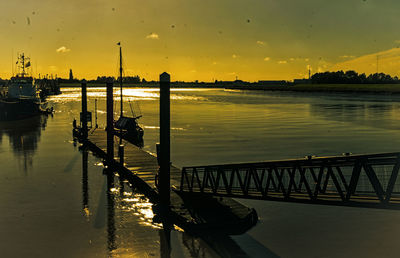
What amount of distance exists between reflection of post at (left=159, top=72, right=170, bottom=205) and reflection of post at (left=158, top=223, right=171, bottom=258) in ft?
4.50

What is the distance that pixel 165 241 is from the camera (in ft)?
59.5

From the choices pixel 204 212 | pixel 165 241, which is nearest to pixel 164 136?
pixel 204 212

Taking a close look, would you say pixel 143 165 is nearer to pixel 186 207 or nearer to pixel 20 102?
pixel 186 207

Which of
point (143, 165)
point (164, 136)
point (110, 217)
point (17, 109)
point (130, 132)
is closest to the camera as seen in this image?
point (164, 136)

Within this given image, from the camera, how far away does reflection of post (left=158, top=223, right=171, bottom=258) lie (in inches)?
672

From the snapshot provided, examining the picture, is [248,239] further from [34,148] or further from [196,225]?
[34,148]

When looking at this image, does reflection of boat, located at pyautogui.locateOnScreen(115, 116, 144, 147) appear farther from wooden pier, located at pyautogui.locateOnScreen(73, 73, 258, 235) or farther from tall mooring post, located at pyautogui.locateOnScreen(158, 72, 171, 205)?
tall mooring post, located at pyautogui.locateOnScreen(158, 72, 171, 205)

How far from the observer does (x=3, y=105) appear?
8694 cm

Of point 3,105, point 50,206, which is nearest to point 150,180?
point 50,206

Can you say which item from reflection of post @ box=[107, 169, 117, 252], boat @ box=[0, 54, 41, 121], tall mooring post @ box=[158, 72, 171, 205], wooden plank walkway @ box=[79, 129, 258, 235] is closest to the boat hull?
boat @ box=[0, 54, 41, 121]

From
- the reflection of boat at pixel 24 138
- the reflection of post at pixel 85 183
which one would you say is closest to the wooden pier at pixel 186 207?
the reflection of post at pixel 85 183

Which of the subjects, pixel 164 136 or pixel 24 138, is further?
pixel 24 138

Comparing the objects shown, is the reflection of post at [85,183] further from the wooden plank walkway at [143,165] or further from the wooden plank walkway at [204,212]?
the wooden plank walkway at [204,212]

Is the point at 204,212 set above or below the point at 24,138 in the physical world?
above
